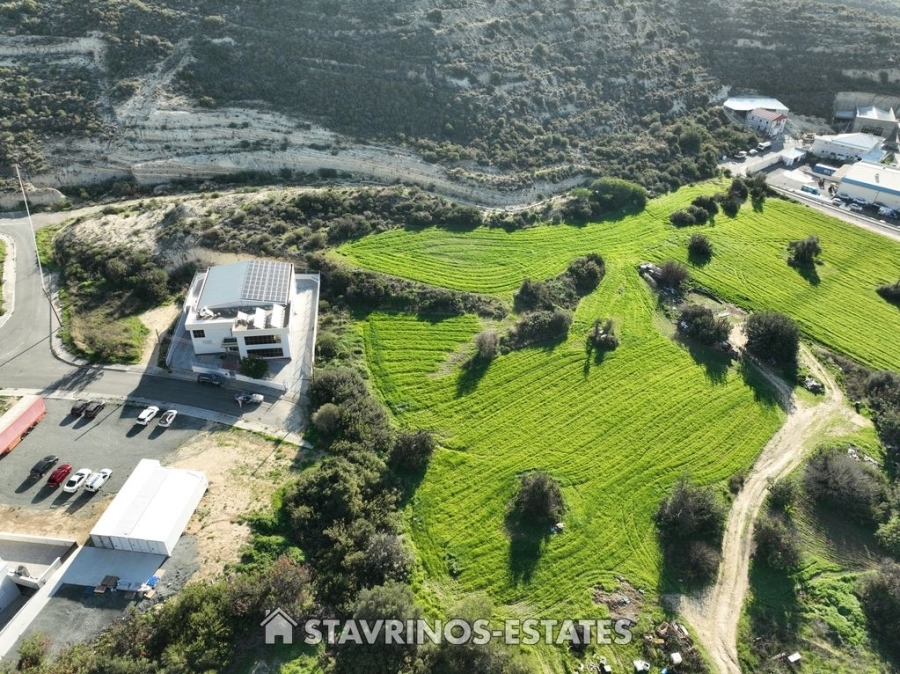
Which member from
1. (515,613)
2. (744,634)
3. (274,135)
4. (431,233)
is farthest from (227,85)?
(744,634)

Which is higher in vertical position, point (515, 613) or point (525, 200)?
point (525, 200)

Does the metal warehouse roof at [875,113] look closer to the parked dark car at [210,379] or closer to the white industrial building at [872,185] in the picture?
the white industrial building at [872,185]

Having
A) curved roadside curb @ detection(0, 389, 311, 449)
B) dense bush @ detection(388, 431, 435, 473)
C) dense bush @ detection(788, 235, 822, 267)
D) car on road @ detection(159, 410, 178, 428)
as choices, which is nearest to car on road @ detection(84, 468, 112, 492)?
car on road @ detection(159, 410, 178, 428)

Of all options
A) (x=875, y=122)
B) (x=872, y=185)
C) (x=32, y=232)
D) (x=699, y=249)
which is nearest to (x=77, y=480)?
(x=32, y=232)

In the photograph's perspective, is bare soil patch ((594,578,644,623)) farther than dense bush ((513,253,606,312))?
No

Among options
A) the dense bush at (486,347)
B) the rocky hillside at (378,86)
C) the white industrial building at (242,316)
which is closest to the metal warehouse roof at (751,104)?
the rocky hillside at (378,86)

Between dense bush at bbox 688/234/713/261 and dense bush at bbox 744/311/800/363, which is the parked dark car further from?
dense bush at bbox 688/234/713/261

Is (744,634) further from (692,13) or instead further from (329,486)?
(692,13)
